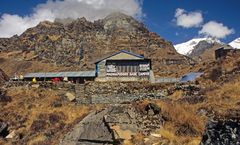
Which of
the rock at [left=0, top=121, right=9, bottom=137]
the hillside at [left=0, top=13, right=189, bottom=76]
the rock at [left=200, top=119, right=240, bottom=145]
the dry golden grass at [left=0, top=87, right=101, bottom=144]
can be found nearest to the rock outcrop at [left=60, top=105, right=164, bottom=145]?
the dry golden grass at [left=0, top=87, right=101, bottom=144]

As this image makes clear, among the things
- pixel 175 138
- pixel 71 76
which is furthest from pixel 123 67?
pixel 175 138

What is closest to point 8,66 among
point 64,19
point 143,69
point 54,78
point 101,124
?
point 64,19

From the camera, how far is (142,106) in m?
22.7

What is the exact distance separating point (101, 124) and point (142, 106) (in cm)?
324

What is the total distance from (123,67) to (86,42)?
97.5m

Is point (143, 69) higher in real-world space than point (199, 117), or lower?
higher

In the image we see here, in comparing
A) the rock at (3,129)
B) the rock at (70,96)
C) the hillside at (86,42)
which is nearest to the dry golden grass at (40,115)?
→ the rock at (3,129)

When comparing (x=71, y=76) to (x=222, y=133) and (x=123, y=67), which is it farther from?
(x=222, y=133)

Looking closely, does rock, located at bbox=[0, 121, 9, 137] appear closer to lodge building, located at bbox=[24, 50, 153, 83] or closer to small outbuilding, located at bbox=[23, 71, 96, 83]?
small outbuilding, located at bbox=[23, 71, 96, 83]

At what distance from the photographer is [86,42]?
142500 mm

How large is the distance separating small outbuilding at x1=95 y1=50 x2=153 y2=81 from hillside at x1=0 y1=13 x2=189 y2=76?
234 ft

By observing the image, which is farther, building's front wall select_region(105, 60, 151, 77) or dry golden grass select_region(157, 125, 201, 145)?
building's front wall select_region(105, 60, 151, 77)

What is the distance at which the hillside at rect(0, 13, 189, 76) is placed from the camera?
131 m

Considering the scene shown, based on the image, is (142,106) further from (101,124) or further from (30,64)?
(30,64)
